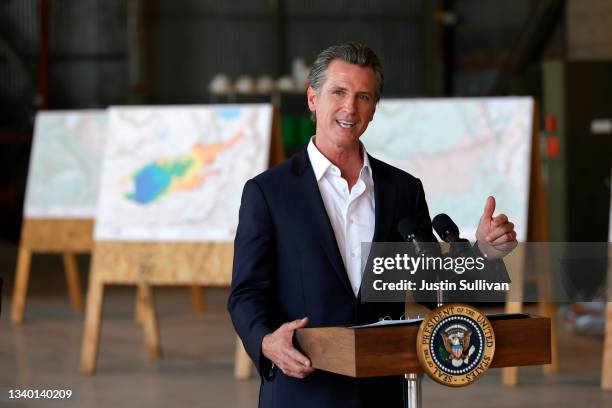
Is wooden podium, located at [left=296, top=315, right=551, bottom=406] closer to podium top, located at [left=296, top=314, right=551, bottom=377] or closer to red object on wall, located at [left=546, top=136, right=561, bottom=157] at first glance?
podium top, located at [left=296, top=314, right=551, bottom=377]

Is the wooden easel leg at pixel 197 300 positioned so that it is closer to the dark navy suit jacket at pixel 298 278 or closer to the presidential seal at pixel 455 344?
the dark navy suit jacket at pixel 298 278

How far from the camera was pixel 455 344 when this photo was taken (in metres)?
1.91

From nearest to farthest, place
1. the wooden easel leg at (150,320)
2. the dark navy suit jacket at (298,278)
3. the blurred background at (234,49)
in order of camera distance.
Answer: the dark navy suit jacket at (298,278) → the wooden easel leg at (150,320) → the blurred background at (234,49)

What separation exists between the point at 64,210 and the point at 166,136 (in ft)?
7.27

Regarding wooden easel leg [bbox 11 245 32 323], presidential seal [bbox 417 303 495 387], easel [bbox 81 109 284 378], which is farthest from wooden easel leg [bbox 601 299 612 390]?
wooden easel leg [bbox 11 245 32 323]

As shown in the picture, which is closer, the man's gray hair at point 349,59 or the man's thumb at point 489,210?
the man's thumb at point 489,210

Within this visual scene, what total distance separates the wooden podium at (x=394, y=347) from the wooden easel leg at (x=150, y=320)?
14.2 ft

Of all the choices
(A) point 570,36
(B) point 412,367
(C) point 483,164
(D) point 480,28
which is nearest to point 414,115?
(C) point 483,164

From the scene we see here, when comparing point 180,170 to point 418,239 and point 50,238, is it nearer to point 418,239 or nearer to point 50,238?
point 50,238

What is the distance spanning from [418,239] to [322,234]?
0.30m

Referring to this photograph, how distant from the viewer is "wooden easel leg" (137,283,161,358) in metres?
6.33

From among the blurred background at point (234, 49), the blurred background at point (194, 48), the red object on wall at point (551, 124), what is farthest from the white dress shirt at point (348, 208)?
the blurred background at point (194, 48)

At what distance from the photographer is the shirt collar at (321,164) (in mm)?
2387

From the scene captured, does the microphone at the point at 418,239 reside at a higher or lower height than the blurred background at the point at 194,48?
lower
